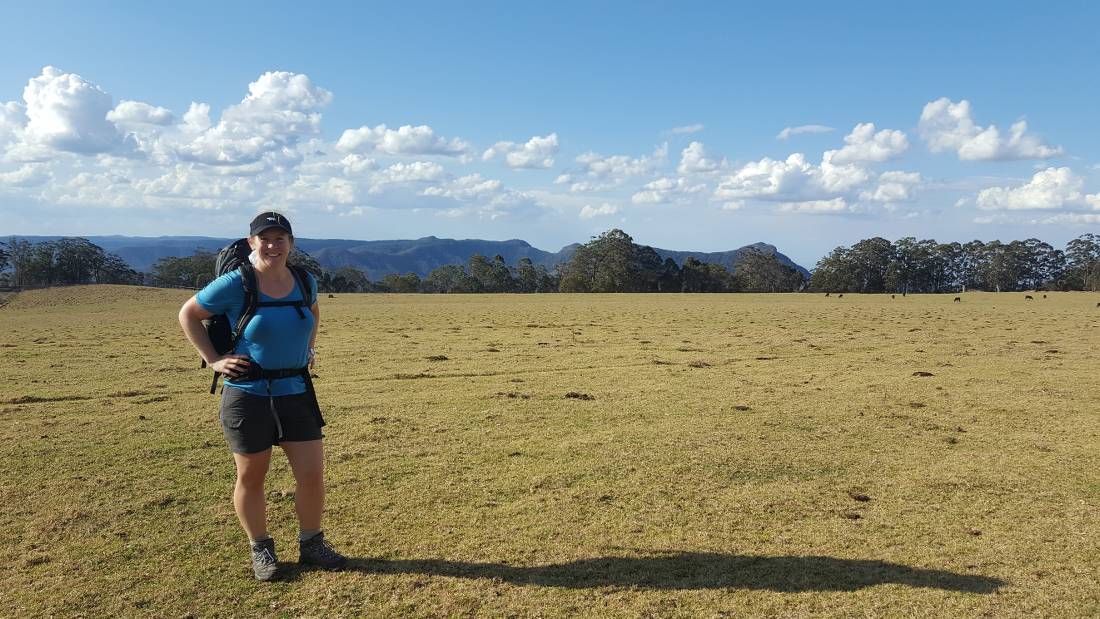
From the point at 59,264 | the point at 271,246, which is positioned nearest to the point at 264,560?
the point at 271,246

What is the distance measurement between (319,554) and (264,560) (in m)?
0.33

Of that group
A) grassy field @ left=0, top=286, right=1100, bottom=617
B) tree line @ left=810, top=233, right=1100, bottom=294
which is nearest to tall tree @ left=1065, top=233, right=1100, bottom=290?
tree line @ left=810, top=233, right=1100, bottom=294

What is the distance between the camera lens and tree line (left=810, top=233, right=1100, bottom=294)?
105m

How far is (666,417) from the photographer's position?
30.2 ft

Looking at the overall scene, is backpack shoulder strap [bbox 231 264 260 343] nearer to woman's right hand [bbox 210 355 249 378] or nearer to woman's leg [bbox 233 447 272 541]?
woman's right hand [bbox 210 355 249 378]

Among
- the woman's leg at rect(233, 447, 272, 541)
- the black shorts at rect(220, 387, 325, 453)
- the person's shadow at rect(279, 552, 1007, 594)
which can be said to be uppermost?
the black shorts at rect(220, 387, 325, 453)

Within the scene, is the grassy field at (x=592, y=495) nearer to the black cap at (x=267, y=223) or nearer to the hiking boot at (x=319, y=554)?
the hiking boot at (x=319, y=554)

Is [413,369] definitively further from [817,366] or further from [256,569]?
[256,569]

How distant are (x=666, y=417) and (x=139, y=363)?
36.6ft

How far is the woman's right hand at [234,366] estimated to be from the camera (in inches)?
168

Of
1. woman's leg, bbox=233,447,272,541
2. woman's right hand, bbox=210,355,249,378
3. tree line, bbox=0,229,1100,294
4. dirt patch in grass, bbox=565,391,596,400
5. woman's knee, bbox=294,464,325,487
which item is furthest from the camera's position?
tree line, bbox=0,229,1100,294

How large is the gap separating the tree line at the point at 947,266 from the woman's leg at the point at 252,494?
10477cm

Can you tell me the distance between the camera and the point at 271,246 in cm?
441

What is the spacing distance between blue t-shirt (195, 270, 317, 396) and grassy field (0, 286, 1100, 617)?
4.09 feet
